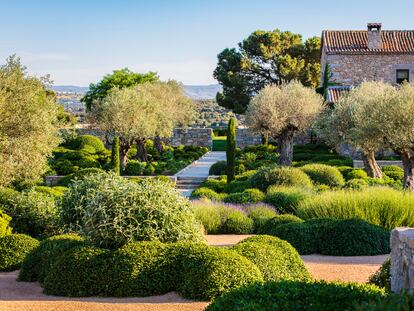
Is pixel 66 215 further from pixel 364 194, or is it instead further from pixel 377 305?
pixel 377 305

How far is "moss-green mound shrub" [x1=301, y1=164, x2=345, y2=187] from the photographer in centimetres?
2248

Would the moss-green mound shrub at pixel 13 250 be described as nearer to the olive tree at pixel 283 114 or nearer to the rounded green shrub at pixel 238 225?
the rounded green shrub at pixel 238 225

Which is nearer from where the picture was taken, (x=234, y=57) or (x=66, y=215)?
(x=66, y=215)

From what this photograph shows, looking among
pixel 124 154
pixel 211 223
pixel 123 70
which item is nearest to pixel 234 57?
pixel 123 70

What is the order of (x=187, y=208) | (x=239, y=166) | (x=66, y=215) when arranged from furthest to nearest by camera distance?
1. (x=239, y=166)
2. (x=66, y=215)
3. (x=187, y=208)

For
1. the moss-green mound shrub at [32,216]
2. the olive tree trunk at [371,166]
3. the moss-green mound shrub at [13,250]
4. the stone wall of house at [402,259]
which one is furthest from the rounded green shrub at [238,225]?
the olive tree trunk at [371,166]

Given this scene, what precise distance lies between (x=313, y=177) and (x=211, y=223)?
338 inches

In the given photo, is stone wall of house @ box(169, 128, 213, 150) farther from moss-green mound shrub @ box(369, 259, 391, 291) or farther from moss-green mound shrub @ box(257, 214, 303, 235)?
moss-green mound shrub @ box(369, 259, 391, 291)

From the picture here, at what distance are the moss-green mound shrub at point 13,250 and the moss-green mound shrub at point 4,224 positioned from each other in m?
1.73

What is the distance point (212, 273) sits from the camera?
779cm

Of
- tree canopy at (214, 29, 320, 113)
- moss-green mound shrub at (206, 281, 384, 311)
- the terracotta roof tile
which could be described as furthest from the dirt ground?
tree canopy at (214, 29, 320, 113)

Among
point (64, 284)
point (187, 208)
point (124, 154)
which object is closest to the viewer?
point (64, 284)

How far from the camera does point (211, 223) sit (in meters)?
15.1

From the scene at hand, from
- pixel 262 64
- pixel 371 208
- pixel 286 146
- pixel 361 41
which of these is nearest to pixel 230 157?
pixel 286 146
